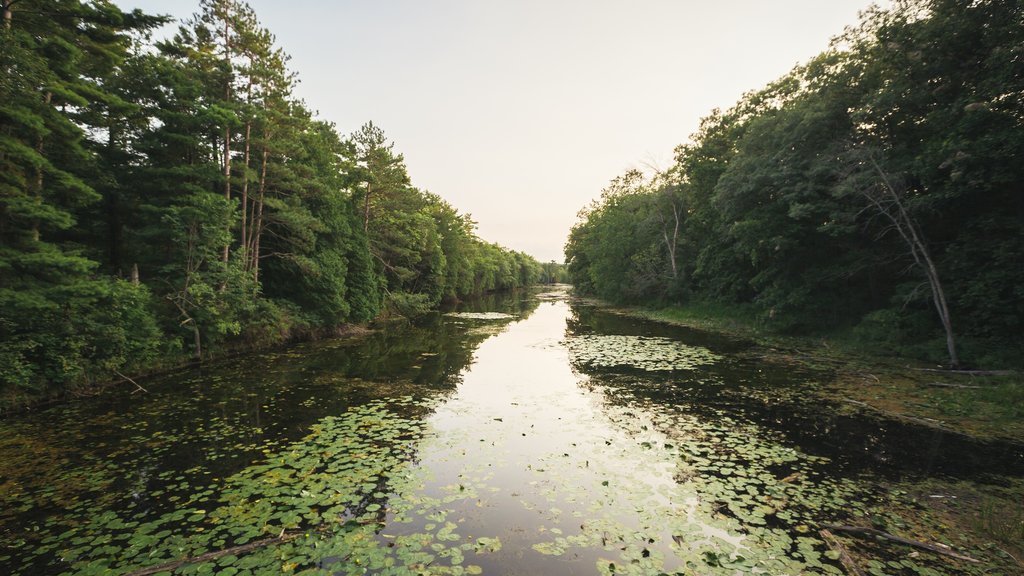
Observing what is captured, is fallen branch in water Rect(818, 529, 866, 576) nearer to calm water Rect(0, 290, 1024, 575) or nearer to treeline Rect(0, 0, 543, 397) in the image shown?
calm water Rect(0, 290, 1024, 575)

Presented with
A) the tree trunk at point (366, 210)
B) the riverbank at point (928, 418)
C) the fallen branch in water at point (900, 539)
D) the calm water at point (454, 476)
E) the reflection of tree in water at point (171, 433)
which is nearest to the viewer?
the fallen branch in water at point (900, 539)

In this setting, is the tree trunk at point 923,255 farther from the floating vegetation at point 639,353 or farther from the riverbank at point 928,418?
the floating vegetation at point 639,353

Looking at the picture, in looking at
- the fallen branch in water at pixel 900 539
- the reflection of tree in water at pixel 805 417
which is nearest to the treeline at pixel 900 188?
the reflection of tree in water at pixel 805 417

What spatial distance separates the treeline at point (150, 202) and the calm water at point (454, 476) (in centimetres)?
237

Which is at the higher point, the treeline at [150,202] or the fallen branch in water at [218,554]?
the treeline at [150,202]

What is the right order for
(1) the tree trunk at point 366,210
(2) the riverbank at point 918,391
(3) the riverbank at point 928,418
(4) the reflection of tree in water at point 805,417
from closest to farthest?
(3) the riverbank at point 928,418 → (4) the reflection of tree in water at point 805,417 → (2) the riverbank at point 918,391 → (1) the tree trunk at point 366,210

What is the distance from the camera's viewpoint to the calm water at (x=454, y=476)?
467 cm

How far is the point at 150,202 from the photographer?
15594 millimetres

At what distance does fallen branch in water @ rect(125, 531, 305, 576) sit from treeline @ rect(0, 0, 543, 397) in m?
9.27

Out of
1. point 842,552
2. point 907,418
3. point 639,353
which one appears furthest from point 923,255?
point 842,552

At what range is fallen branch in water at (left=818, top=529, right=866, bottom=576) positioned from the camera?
423 cm

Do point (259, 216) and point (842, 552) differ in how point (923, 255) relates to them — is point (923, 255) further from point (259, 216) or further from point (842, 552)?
point (259, 216)

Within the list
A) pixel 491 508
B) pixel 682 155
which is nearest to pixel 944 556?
pixel 491 508

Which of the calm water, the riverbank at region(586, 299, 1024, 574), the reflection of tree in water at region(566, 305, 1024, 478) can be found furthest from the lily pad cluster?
the reflection of tree in water at region(566, 305, 1024, 478)
